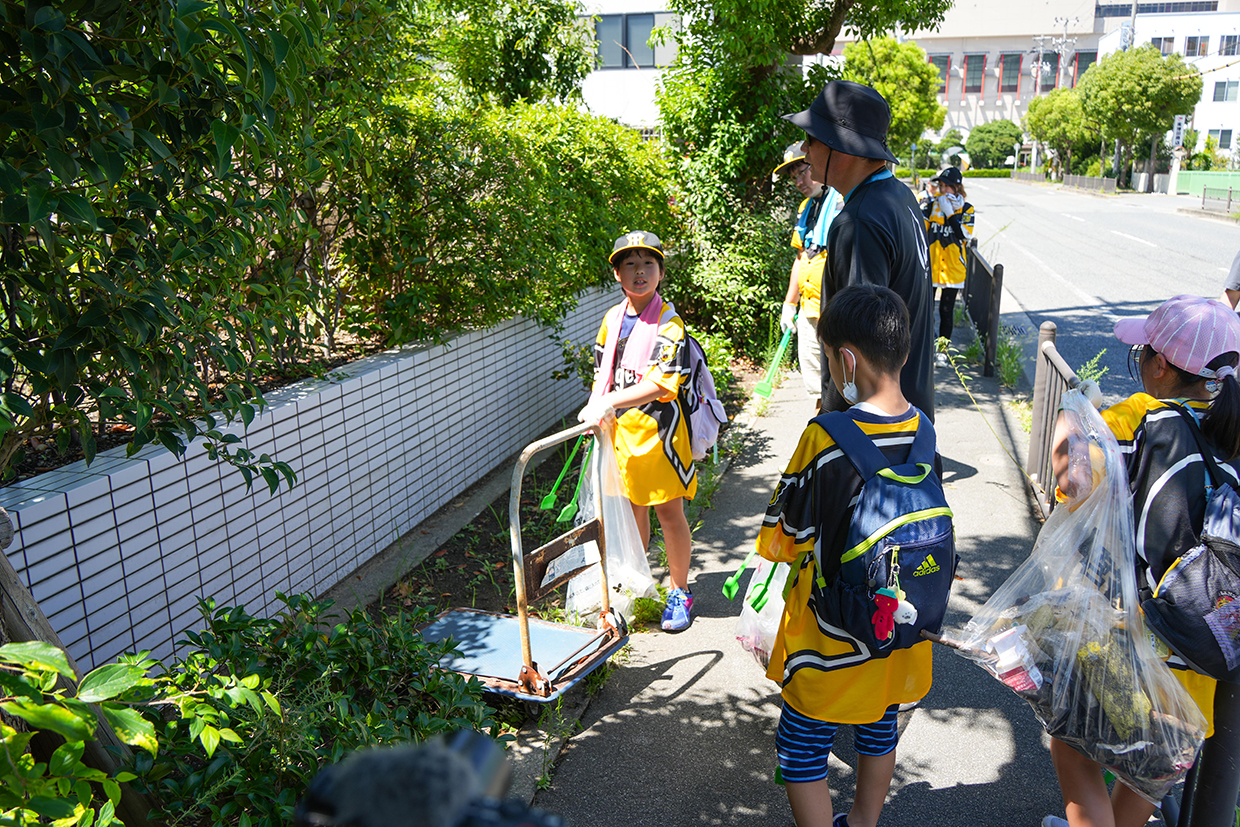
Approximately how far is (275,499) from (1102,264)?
17558 mm

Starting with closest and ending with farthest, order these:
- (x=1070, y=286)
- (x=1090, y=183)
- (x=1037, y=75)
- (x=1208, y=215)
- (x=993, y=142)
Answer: (x=1070, y=286)
(x=1208, y=215)
(x=1090, y=183)
(x=993, y=142)
(x=1037, y=75)

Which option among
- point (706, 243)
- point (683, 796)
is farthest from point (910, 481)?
point (706, 243)

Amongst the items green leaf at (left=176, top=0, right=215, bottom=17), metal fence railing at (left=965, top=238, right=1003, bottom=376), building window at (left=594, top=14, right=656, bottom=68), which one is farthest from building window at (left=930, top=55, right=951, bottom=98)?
green leaf at (left=176, top=0, right=215, bottom=17)

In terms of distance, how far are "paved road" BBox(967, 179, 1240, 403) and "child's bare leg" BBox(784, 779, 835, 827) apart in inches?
266

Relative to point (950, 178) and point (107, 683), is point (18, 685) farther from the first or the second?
point (950, 178)

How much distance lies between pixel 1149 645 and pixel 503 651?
7.66ft

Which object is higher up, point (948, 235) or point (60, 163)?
point (60, 163)

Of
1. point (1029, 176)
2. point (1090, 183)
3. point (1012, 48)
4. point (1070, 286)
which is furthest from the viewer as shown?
point (1012, 48)

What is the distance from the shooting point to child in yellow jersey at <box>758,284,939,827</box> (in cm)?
233

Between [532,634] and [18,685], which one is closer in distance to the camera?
[18,685]

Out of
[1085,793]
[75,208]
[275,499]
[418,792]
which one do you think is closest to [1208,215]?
[1085,793]

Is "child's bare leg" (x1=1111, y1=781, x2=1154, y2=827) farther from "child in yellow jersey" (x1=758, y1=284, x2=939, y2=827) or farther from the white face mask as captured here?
the white face mask

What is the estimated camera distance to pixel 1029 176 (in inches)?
2470

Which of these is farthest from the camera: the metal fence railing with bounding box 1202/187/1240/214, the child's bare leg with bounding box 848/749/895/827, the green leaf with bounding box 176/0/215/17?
the metal fence railing with bounding box 1202/187/1240/214
